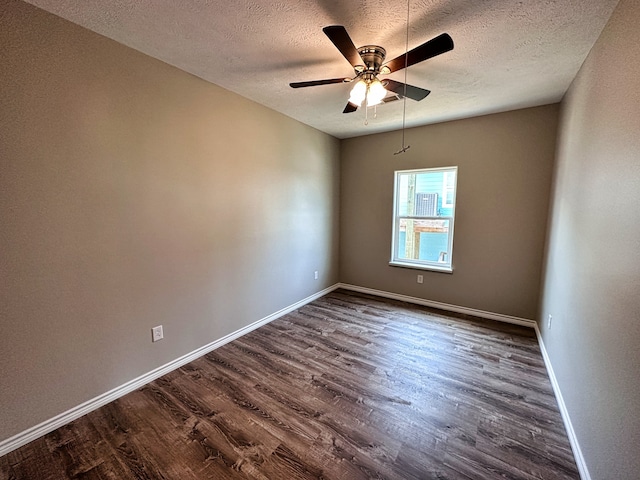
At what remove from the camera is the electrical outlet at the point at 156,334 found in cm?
219

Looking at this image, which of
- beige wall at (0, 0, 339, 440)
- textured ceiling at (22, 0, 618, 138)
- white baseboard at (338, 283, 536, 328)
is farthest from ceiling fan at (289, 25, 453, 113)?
white baseboard at (338, 283, 536, 328)

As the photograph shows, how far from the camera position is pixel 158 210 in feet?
7.04

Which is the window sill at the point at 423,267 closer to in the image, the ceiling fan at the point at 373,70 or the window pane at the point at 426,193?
the window pane at the point at 426,193

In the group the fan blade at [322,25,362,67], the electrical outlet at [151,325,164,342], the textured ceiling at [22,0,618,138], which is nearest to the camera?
the fan blade at [322,25,362,67]

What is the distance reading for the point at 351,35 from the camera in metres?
1.76

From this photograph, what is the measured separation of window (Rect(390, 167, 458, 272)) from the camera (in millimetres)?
3666

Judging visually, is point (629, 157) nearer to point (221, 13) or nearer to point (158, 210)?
point (221, 13)

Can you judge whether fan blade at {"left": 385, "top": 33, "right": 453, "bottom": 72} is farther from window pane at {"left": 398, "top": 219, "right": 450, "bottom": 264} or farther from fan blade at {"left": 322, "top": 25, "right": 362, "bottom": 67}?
window pane at {"left": 398, "top": 219, "right": 450, "bottom": 264}

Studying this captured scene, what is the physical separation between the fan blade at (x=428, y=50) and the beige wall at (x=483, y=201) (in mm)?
1519

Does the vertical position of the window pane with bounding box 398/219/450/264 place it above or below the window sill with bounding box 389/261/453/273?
above

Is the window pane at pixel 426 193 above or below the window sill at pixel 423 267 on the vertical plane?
above

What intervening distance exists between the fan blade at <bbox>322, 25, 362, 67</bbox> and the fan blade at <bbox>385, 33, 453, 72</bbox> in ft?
0.80

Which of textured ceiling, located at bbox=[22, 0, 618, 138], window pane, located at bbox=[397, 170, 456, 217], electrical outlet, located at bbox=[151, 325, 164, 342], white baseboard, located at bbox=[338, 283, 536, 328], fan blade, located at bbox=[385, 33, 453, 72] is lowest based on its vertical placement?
white baseboard, located at bbox=[338, 283, 536, 328]

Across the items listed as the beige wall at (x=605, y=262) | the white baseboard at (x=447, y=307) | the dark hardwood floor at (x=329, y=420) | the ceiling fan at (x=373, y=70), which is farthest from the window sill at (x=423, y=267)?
the ceiling fan at (x=373, y=70)
